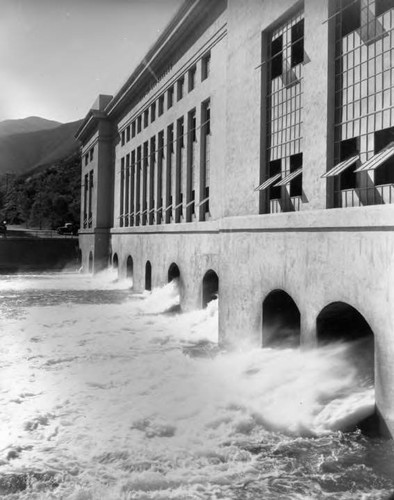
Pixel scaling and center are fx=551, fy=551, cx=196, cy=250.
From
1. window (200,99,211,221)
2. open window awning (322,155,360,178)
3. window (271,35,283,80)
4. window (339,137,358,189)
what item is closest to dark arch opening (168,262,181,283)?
window (200,99,211,221)

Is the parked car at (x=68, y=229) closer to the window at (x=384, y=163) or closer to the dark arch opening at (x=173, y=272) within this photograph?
the dark arch opening at (x=173, y=272)

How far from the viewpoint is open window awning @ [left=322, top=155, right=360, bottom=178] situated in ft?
41.3

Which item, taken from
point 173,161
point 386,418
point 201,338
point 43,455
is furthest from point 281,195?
point 173,161

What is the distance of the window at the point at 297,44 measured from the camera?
1496cm

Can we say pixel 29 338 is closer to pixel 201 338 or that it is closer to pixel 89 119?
pixel 201 338

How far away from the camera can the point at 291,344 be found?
15.0 metres

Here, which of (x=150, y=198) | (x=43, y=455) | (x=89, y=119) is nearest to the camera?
(x=43, y=455)

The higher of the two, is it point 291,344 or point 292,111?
point 292,111

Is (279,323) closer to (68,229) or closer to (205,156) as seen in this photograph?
(205,156)

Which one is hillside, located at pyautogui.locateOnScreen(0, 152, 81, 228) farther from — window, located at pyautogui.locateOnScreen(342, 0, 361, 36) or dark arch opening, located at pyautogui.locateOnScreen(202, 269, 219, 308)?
window, located at pyautogui.locateOnScreen(342, 0, 361, 36)

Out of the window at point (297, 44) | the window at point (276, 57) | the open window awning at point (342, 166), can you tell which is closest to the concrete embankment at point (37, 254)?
the window at point (276, 57)

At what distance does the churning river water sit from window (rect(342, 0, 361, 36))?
755 cm

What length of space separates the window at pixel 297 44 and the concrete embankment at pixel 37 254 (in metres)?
42.5

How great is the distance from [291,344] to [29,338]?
944cm
